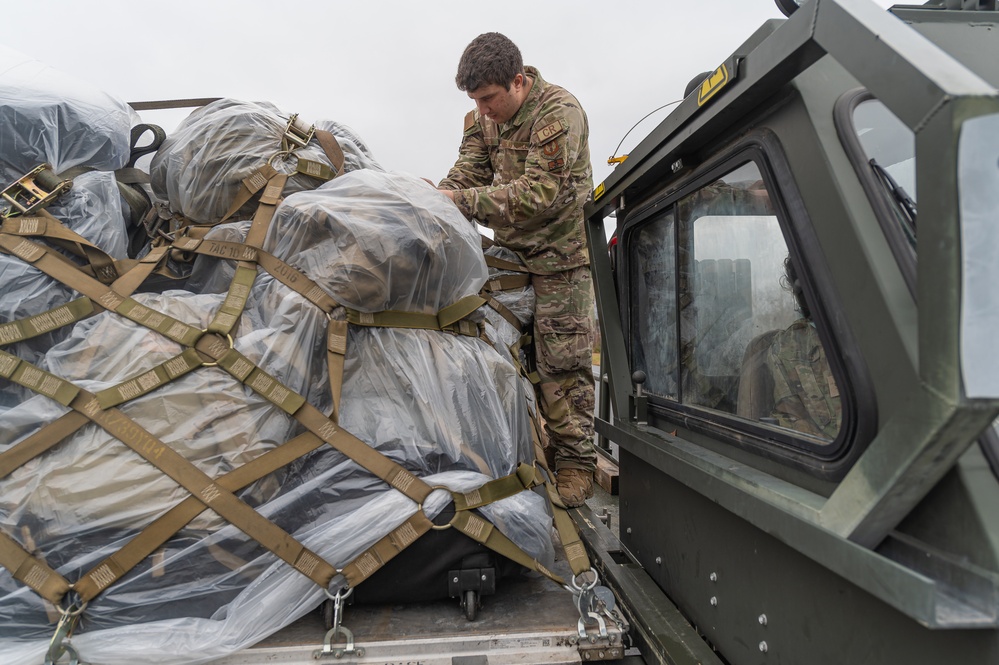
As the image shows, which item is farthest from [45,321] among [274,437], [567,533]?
[567,533]

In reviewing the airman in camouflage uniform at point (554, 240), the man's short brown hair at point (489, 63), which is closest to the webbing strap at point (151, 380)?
the airman in camouflage uniform at point (554, 240)

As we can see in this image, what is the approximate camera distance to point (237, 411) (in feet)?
4.65

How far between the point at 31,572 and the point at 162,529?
0.86ft

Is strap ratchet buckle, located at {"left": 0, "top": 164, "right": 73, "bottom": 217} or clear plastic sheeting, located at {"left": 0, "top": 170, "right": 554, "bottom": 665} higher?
strap ratchet buckle, located at {"left": 0, "top": 164, "right": 73, "bottom": 217}

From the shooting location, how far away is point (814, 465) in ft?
3.39

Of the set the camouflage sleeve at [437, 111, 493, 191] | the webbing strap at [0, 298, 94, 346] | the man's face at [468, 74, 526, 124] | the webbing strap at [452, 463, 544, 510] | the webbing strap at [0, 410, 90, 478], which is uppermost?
the man's face at [468, 74, 526, 124]

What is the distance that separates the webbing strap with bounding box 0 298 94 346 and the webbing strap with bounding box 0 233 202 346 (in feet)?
0.12

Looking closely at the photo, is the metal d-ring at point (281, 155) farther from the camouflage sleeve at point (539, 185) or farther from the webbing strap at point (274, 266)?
the camouflage sleeve at point (539, 185)

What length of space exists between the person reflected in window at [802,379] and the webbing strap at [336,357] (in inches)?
39.6

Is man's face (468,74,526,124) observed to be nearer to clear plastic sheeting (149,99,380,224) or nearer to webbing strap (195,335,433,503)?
clear plastic sheeting (149,99,380,224)

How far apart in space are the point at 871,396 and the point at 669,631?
2.61 ft

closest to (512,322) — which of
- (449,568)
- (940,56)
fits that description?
(449,568)

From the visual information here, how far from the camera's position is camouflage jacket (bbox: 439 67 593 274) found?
2217 mm

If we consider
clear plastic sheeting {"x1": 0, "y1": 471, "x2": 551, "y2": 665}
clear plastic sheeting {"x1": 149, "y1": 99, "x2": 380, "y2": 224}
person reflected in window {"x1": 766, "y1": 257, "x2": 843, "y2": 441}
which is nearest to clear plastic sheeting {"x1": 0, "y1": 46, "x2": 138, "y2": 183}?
clear plastic sheeting {"x1": 149, "y1": 99, "x2": 380, "y2": 224}
